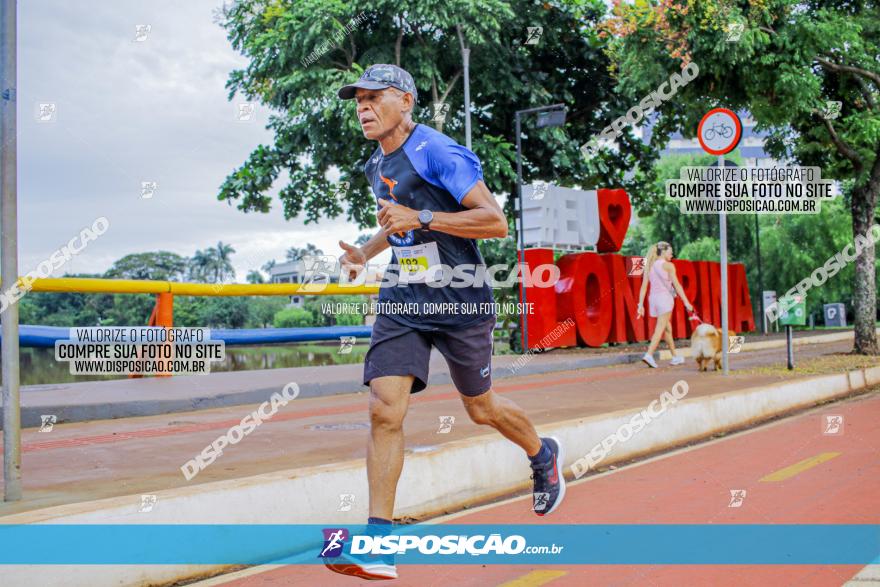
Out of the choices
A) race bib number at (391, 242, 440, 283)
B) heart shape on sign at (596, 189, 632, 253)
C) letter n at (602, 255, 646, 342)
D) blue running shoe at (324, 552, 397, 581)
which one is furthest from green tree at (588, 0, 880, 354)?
blue running shoe at (324, 552, 397, 581)

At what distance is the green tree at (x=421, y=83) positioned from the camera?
21391 mm

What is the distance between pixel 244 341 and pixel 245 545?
10166 millimetres

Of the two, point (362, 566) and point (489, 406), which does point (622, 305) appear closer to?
point (489, 406)

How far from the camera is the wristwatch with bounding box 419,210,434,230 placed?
12.7 ft

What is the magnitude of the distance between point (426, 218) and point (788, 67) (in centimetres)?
1209

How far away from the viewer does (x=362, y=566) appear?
3.55m

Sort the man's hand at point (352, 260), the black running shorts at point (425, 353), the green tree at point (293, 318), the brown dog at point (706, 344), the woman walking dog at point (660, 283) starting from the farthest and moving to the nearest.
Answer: the green tree at point (293, 318) < the woman walking dog at point (660, 283) < the brown dog at point (706, 344) < the man's hand at point (352, 260) < the black running shorts at point (425, 353)

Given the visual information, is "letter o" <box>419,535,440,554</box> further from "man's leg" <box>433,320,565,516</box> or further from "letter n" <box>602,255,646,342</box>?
"letter n" <box>602,255,646,342</box>

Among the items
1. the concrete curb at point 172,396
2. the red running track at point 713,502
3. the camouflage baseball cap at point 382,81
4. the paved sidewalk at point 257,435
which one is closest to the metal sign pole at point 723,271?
the paved sidewalk at point 257,435

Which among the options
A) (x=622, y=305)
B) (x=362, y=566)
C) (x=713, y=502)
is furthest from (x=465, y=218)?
(x=622, y=305)

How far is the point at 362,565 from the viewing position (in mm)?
3553

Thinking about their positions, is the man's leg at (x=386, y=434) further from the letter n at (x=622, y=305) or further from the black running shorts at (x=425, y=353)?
the letter n at (x=622, y=305)

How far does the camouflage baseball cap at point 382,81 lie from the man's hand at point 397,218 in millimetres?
594

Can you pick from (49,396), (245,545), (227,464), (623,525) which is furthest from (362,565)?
(49,396)
